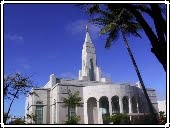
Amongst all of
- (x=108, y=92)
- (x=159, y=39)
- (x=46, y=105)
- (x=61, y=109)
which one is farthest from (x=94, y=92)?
(x=159, y=39)

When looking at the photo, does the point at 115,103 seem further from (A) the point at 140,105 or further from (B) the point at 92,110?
(A) the point at 140,105

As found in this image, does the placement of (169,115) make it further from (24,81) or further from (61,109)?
(61,109)

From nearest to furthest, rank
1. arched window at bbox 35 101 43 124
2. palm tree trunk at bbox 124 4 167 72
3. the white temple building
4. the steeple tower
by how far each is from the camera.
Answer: palm tree trunk at bbox 124 4 167 72, the white temple building, arched window at bbox 35 101 43 124, the steeple tower

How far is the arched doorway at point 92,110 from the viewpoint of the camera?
133 feet

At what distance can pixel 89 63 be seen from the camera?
6128cm

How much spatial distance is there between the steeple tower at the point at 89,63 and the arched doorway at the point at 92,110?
18013 mm

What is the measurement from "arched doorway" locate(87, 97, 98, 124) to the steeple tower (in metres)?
18.0

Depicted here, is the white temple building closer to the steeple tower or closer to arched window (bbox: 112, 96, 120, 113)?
arched window (bbox: 112, 96, 120, 113)

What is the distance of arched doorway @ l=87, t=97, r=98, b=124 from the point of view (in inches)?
1590

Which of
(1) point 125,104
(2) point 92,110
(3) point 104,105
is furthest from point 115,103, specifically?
(2) point 92,110

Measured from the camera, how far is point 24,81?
24.6 metres

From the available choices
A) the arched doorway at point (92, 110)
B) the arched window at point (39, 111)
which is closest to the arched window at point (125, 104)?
the arched doorway at point (92, 110)

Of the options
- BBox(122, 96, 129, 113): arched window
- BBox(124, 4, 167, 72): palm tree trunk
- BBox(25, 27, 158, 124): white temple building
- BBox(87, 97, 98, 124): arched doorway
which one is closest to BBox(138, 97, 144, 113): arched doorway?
BBox(25, 27, 158, 124): white temple building

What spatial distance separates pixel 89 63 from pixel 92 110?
21.1m
